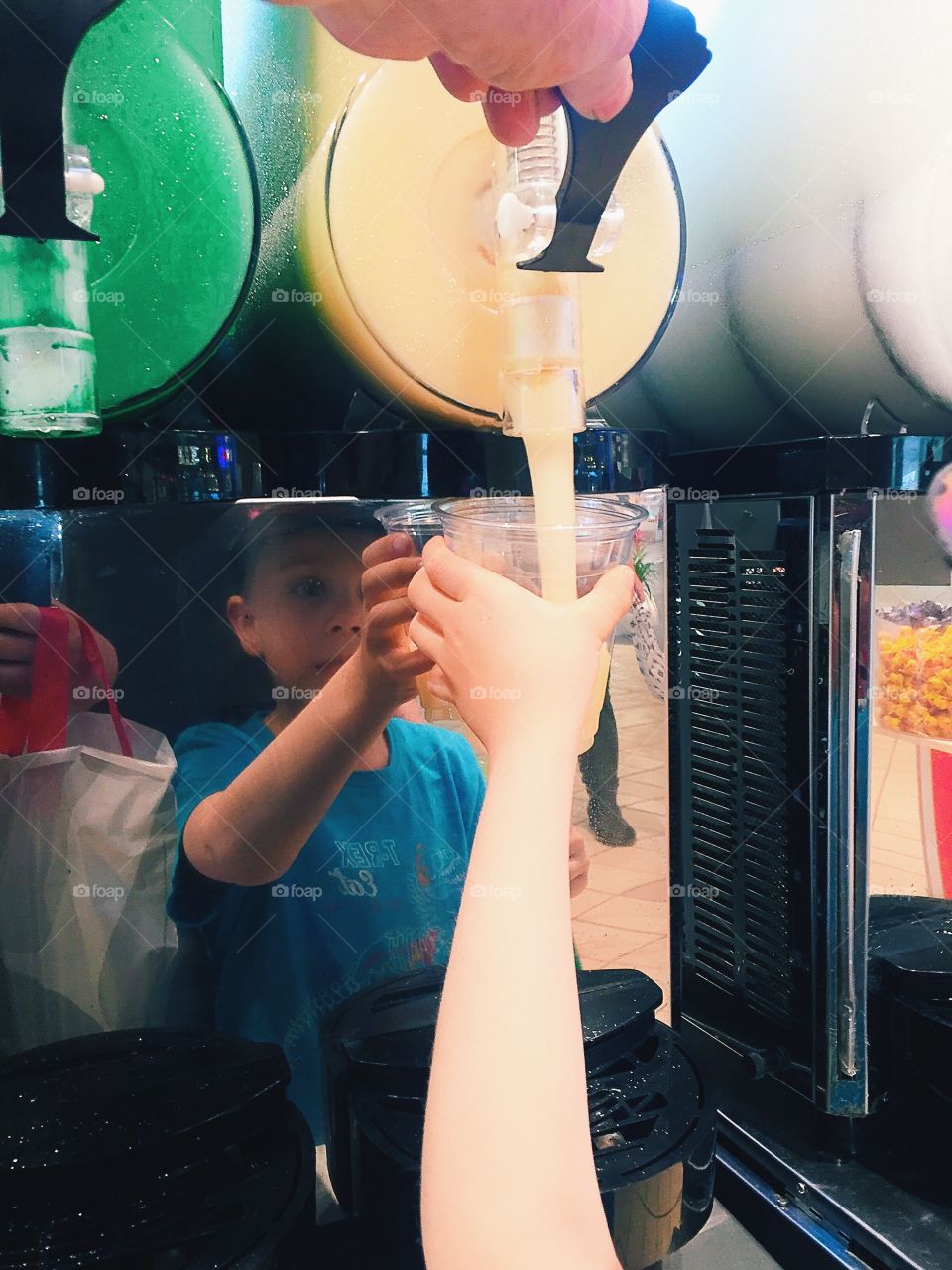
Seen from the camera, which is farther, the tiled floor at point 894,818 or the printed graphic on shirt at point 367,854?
the tiled floor at point 894,818

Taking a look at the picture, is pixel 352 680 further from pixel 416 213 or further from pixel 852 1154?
pixel 852 1154

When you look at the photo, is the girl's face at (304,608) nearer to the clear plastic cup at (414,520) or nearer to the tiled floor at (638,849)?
the clear plastic cup at (414,520)

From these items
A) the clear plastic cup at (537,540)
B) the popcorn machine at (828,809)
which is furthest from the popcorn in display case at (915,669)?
the clear plastic cup at (537,540)

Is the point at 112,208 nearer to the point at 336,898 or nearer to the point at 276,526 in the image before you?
the point at 276,526

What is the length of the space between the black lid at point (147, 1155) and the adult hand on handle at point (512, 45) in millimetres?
703

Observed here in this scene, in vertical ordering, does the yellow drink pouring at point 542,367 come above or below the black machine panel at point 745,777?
above

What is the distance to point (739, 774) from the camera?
107 centimetres

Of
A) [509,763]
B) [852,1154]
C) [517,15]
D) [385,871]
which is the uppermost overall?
[517,15]

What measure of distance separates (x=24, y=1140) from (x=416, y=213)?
70 centimetres

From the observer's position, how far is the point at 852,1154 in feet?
3.30

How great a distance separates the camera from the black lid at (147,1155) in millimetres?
635

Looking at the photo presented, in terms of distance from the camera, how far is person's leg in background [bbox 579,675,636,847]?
857 mm

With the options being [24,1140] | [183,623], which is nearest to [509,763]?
[183,623]

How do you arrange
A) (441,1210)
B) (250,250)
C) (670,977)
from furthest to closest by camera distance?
1. (670,977)
2. (250,250)
3. (441,1210)
